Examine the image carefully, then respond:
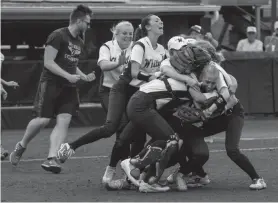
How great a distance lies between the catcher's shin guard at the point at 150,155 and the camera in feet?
31.1

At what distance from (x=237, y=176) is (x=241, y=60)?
32.6ft

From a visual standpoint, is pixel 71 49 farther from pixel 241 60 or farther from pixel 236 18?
pixel 236 18

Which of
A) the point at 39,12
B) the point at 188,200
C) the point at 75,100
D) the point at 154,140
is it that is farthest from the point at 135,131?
the point at 39,12

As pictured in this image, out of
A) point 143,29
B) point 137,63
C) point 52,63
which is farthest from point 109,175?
point 52,63

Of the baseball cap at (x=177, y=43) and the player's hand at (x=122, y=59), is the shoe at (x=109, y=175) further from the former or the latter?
the player's hand at (x=122, y=59)

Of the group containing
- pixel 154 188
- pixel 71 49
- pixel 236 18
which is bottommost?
pixel 236 18

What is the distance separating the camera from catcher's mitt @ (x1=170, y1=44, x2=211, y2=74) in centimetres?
952

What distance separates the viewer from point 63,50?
464 inches

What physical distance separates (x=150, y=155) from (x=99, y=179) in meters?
1.40

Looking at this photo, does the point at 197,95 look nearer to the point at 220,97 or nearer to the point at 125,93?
the point at 220,97

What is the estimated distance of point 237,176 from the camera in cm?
1084

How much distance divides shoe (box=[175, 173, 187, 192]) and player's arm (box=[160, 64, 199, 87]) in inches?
41.5

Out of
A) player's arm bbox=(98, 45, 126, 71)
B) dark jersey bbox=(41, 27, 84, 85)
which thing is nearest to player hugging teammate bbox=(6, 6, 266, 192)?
player's arm bbox=(98, 45, 126, 71)

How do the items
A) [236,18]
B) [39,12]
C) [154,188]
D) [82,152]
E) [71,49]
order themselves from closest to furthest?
[154,188]
[71,49]
[82,152]
[39,12]
[236,18]
